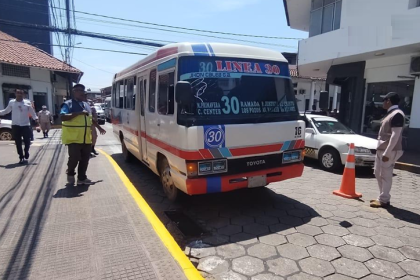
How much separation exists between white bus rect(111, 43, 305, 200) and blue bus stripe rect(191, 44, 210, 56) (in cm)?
1

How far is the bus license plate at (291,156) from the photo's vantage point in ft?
13.8

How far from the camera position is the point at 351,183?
4.85 m

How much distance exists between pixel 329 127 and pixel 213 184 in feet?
17.0

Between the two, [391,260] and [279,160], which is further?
[279,160]

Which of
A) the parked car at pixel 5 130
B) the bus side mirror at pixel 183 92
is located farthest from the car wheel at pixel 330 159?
the parked car at pixel 5 130

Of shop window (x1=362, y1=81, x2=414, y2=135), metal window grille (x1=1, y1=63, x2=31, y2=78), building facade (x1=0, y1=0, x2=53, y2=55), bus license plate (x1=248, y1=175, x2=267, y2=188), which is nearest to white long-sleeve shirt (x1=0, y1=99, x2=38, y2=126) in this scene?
bus license plate (x1=248, y1=175, x2=267, y2=188)

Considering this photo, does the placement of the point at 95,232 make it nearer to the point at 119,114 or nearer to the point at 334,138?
the point at 119,114

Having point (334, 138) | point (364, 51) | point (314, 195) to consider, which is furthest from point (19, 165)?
point (364, 51)

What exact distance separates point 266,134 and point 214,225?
1.50m

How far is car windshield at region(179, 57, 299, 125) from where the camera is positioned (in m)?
3.69

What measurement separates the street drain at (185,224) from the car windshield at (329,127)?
494 cm

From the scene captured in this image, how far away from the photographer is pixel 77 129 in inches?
182

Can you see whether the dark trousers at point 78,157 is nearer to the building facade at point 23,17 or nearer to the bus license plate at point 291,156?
the bus license plate at point 291,156

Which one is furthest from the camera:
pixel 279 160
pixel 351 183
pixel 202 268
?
pixel 351 183
